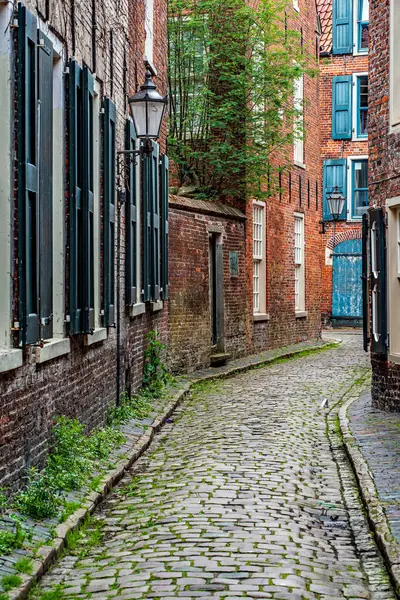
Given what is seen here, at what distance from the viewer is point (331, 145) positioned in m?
32.0

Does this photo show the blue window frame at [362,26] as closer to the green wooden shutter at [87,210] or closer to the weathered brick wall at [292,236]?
the weathered brick wall at [292,236]

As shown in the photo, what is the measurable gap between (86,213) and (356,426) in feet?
13.6

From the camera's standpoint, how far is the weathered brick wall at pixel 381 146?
11.7 m

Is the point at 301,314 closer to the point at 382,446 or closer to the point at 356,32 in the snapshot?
the point at 356,32

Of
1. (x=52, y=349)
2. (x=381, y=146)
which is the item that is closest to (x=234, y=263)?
(x=381, y=146)

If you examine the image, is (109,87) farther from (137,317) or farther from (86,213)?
(137,317)

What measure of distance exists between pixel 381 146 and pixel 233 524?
7.00 m

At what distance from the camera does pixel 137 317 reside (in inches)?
508

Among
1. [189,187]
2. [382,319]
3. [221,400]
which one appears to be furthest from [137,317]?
[189,187]

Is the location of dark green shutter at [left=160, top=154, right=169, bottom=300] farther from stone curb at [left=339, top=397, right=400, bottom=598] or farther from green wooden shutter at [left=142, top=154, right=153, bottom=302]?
stone curb at [left=339, top=397, right=400, bottom=598]

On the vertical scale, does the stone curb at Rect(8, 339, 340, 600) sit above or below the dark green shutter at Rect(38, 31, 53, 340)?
below

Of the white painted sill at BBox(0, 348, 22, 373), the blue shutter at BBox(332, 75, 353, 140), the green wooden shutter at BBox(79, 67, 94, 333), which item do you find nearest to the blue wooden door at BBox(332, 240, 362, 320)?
the blue shutter at BBox(332, 75, 353, 140)

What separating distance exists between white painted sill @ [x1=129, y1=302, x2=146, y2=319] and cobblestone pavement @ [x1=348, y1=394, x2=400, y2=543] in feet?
9.58

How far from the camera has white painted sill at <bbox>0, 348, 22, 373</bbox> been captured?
5.77 m
